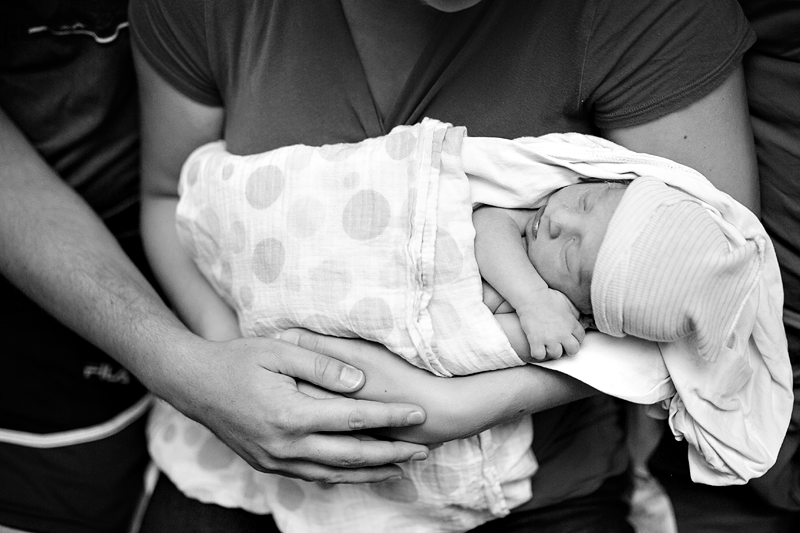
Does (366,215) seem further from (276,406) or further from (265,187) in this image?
(276,406)

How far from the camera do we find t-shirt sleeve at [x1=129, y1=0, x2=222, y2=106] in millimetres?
1231

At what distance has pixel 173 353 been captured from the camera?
47.8 inches

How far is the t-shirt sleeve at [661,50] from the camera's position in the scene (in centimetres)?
108

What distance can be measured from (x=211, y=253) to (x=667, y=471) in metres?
1.03

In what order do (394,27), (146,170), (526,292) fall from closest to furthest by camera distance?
(526,292), (394,27), (146,170)

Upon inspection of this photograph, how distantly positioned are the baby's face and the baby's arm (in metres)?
0.02

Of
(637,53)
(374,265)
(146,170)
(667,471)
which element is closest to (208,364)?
(374,265)

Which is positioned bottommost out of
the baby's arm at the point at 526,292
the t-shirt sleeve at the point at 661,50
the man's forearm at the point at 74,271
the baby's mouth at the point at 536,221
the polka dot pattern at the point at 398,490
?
the polka dot pattern at the point at 398,490

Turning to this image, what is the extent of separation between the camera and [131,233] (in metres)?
1.62

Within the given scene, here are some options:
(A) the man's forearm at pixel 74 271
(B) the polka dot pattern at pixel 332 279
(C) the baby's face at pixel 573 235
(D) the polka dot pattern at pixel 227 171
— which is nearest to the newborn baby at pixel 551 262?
(C) the baby's face at pixel 573 235

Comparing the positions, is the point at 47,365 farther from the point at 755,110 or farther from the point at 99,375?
the point at 755,110

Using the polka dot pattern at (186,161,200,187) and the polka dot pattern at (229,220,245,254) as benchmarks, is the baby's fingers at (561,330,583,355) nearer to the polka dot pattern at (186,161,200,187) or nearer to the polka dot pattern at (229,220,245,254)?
the polka dot pattern at (229,220,245,254)

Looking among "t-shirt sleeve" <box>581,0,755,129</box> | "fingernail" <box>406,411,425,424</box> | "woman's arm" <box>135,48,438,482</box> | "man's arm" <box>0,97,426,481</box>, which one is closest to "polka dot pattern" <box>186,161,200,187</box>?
"woman's arm" <box>135,48,438,482</box>

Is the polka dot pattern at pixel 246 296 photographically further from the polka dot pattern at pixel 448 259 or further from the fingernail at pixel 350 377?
the polka dot pattern at pixel 448 259
